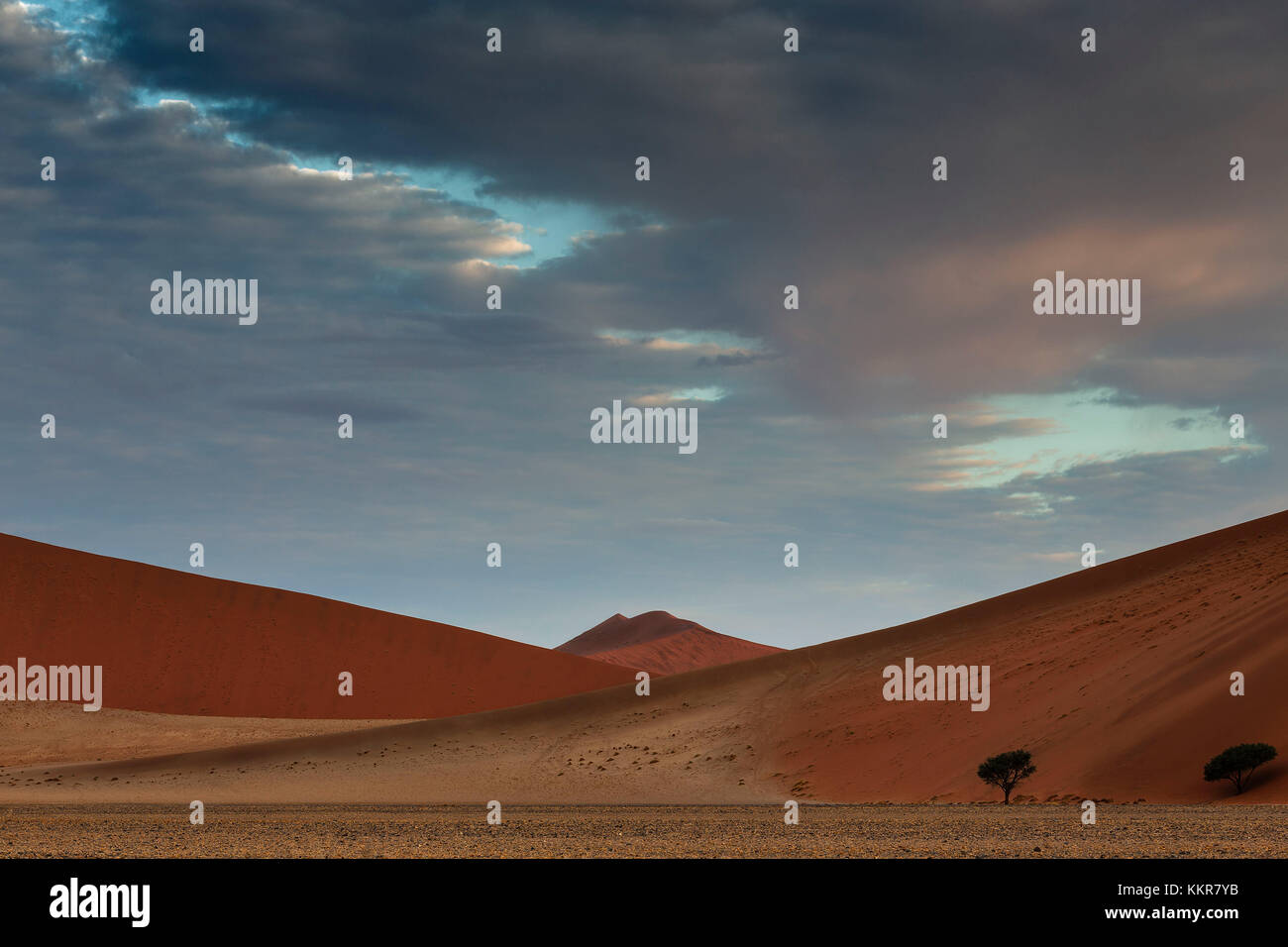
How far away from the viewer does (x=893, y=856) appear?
47.9 feet

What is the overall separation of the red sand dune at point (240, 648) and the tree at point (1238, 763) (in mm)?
64198

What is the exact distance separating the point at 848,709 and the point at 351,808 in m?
26.4

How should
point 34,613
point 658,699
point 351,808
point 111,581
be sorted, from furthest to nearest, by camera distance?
point 111,581
point 34,613
point 658,699
point 351,808

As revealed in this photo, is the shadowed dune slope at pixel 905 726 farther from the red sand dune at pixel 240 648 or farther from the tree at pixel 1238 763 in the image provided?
the red sand dune at pixel 240 648

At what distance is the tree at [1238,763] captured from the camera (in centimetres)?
2867

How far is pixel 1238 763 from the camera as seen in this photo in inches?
1128

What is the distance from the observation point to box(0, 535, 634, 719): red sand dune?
8100cm

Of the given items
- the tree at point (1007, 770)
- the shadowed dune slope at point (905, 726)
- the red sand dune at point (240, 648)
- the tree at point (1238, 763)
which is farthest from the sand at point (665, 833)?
the red sand dune at point (240, 648)

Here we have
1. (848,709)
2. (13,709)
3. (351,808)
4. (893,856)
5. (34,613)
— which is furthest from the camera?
(34,613)

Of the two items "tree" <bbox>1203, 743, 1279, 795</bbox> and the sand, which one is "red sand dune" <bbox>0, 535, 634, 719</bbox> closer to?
the sand

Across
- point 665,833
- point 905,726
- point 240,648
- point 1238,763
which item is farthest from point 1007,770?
point 240,648
